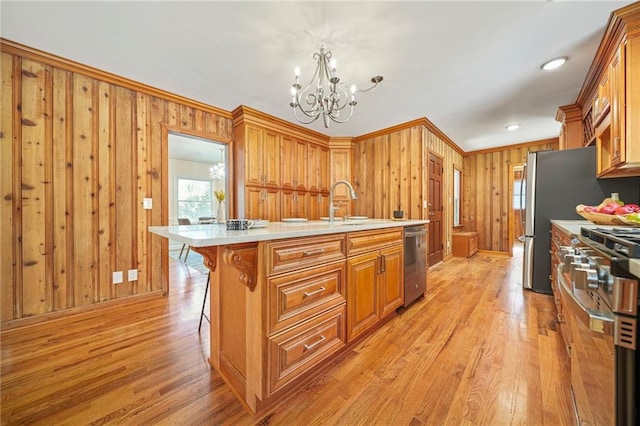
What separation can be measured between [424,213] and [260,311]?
352 centimetres

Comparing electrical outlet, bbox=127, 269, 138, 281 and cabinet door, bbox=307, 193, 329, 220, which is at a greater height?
cabinet door, bbox=307, 193, 329, 220

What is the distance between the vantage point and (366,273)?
5.99 feet

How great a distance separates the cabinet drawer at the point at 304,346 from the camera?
1.21 metres

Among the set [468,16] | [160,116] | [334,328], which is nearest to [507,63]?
[468,16]

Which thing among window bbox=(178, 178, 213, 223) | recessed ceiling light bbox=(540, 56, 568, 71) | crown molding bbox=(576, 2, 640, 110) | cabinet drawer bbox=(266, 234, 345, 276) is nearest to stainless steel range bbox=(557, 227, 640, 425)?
cabinet drawer bbox=(266, 234, 345, 276)

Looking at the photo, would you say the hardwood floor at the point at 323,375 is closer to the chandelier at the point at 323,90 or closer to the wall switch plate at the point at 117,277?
the wall switch plate at the point at 117,277

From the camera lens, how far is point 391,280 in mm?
2150

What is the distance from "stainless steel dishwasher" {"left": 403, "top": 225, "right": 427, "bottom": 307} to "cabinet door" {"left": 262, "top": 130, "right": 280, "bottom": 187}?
89.9 inches

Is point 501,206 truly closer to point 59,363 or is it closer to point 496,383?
point 496,383

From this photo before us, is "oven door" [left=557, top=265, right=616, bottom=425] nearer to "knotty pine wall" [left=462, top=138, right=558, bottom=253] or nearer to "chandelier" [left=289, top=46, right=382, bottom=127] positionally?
"chandelier" [left=289, top=46, right=382, bottom=127]

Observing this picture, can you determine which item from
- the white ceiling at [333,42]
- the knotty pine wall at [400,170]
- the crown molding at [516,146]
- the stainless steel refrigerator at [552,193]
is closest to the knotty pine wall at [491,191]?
the crown molding at [516,146]

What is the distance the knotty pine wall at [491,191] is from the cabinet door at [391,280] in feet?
15.1

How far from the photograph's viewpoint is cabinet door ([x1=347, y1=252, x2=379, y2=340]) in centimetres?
167

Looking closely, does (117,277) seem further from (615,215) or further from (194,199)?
(194,199)
